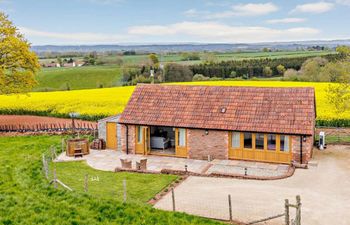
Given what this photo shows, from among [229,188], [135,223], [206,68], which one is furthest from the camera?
[206,68]

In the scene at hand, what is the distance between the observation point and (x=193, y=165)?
24.0 meters

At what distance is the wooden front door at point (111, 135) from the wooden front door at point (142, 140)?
1.93 m

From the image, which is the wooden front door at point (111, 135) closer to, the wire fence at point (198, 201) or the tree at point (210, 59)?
the wire fence at point (198, 201)

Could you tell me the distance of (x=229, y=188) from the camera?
19328mm

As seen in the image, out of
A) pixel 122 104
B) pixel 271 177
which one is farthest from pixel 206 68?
pixel 271 177

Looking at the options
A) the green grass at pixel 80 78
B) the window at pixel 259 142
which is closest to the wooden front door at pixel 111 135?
the window at pixel 259 142

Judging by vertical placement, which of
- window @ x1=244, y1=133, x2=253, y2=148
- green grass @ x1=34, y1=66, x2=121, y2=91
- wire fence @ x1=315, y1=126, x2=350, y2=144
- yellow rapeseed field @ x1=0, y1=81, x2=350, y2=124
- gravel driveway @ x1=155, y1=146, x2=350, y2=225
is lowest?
gravel driveway @ x1=155, y1=146, x2=350, y2=225

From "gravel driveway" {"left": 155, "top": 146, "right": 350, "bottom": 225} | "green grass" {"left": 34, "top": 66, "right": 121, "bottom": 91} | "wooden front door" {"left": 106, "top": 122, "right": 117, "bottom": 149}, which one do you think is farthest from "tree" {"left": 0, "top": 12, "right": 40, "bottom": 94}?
"green grass" {"left": 34, "top": 66, "right": 121, "bottom": 91}

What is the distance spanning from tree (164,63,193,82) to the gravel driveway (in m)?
59.8

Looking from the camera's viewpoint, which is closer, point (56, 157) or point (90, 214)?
point (90, 214)

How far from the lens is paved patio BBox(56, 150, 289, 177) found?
73.0ft

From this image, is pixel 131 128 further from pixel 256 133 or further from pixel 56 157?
pixel 256 133

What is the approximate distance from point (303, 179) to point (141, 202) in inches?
324

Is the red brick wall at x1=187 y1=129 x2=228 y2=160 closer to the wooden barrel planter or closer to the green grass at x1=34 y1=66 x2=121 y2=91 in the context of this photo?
the wooden barrel planter
